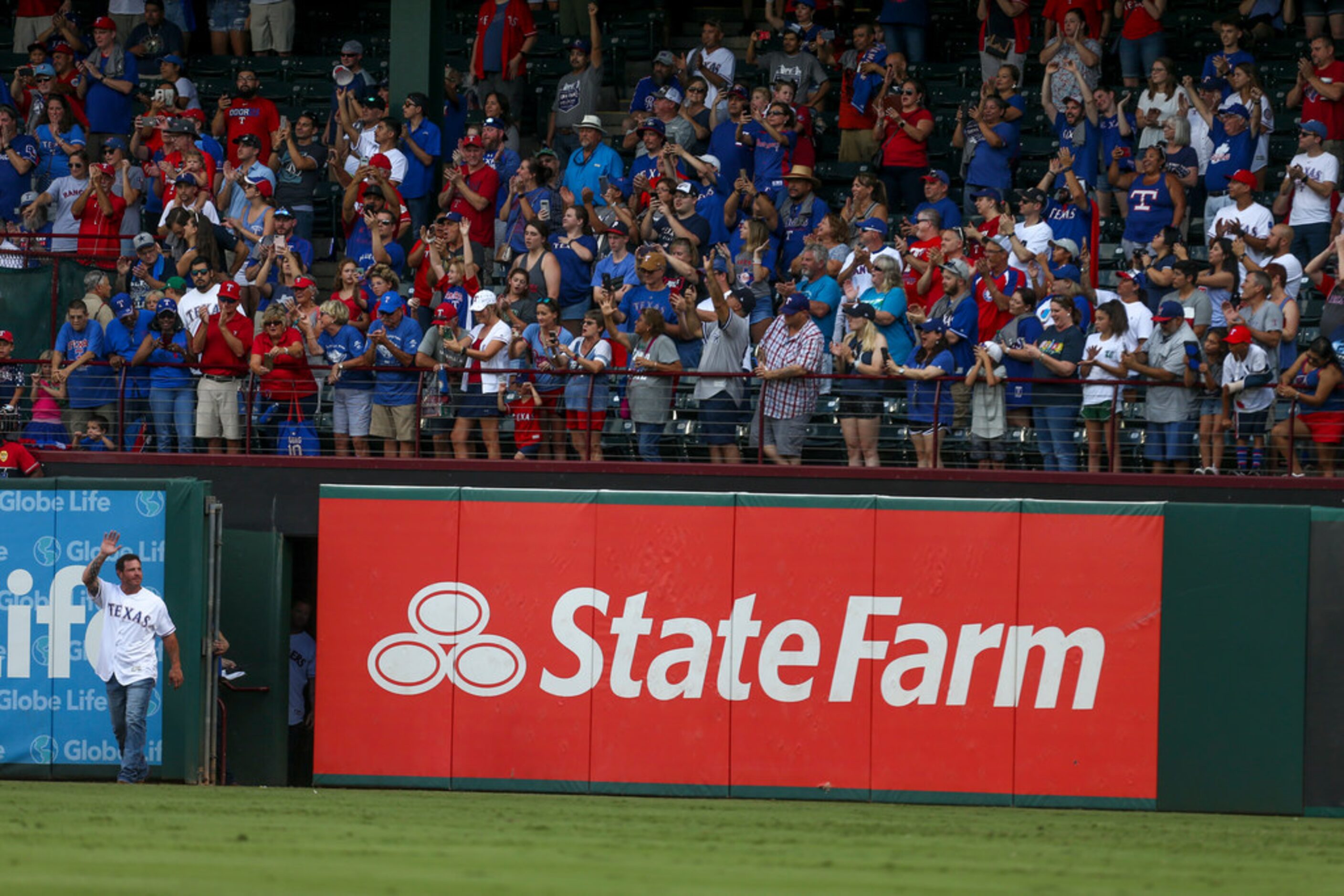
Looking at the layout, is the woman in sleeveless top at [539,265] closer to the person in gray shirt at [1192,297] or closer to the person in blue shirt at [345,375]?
the person in blue shirt at [345,375]

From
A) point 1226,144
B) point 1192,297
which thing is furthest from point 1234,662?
point 1226,144

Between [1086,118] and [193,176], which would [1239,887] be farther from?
[193,176]

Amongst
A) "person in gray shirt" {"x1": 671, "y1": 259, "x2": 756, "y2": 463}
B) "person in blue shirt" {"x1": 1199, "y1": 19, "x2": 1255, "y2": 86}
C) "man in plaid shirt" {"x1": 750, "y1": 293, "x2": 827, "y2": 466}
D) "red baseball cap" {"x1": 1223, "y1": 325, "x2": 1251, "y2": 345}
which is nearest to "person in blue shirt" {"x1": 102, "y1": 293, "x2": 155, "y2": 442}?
"person in gray shirt" {"x1": 671, "y1": 259, "x2": 756, "y2": 463}

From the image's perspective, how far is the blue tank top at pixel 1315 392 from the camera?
15.1 metres

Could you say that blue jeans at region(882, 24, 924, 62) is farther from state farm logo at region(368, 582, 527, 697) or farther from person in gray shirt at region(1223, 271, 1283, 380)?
state farm logo at region(368, 582, 527, 697)

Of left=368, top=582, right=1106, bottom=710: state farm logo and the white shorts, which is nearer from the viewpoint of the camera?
left=368, top=582, right=1106, bottom=710: state farm logo

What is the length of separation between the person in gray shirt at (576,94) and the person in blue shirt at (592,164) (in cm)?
113

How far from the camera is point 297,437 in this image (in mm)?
16719

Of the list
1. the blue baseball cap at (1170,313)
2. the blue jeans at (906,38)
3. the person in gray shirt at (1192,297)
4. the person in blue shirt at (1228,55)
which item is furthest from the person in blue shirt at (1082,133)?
the blue baseball cap at (1170,313)

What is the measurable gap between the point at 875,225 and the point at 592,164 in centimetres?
394

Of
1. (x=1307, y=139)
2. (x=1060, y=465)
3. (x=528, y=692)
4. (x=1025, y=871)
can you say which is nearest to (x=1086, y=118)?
(x=1307, y=139)

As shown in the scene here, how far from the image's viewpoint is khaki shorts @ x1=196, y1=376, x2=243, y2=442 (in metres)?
16.8

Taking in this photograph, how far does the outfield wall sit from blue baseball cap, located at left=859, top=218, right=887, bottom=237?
3.06 meters

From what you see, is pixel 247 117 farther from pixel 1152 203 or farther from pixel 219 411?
pixel 1152 203
